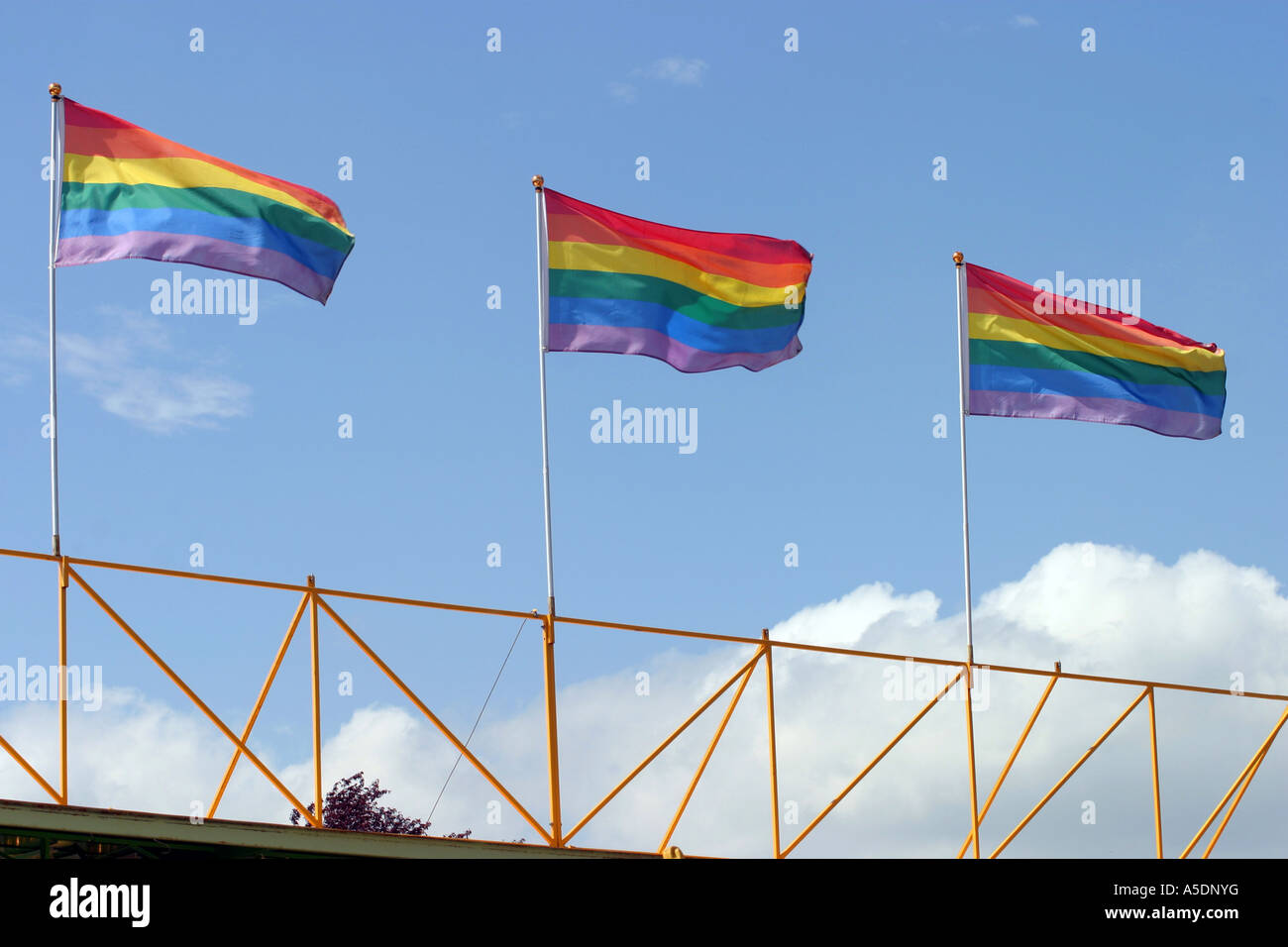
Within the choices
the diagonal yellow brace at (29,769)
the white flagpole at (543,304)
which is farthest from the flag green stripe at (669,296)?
the diagonal yellow brace at (29,769)

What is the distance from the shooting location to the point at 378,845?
14.9m

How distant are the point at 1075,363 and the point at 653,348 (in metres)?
6.46

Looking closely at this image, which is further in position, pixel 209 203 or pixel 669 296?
pixel 669 296

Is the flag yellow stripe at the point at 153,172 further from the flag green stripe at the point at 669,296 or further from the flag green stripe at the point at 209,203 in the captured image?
the flag green stripe at the point at 669,296

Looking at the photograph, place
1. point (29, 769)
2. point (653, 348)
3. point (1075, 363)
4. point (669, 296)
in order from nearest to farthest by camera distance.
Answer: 1. point (29, 769)
2. point (653, 348)
3. point (669, 296)
4. point (1075, 363)

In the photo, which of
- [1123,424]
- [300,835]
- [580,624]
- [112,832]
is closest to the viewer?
[112,832]

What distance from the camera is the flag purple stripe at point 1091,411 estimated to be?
22625 mm

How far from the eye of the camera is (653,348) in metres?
20.3

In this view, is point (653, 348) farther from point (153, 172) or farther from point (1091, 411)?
point (1091, 411)

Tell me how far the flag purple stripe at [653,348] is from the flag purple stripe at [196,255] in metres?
2.95

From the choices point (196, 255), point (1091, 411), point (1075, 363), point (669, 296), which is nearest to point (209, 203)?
point (196, 255)
